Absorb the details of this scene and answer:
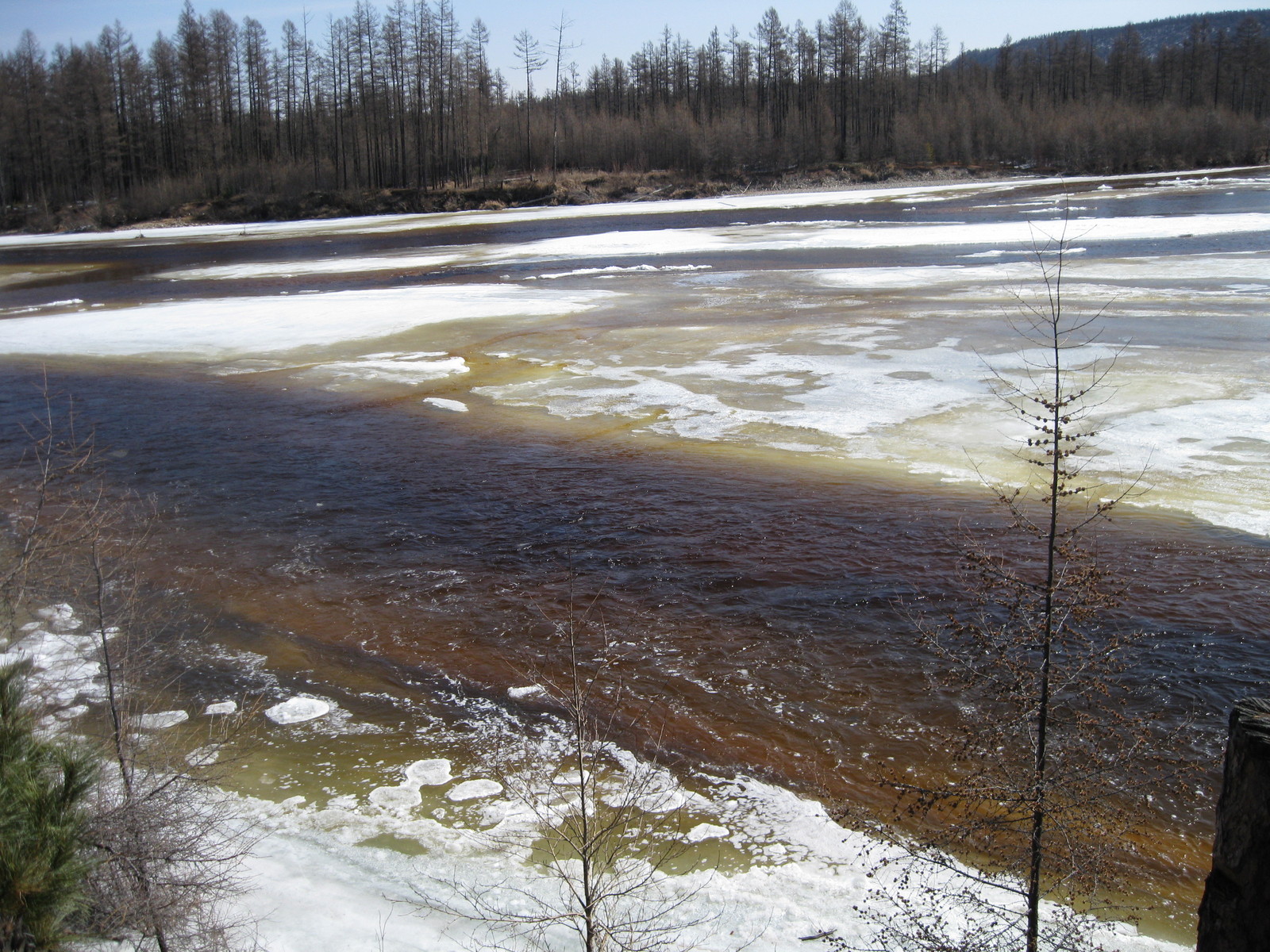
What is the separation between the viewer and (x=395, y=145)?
254 feet

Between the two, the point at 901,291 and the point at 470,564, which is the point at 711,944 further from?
the point at 901,291

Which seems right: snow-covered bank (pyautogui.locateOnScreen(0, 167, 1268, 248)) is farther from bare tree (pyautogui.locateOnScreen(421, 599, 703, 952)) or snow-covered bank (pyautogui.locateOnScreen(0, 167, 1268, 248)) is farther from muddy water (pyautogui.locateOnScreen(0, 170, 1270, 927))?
bare tree (pyautogui.locateOnScreen(421, 599, 703, 952))

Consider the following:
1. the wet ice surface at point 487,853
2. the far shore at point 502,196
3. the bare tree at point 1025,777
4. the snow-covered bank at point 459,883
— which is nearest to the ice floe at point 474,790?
the wet ice surface at point 487,853

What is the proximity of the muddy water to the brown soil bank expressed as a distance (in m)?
47.0

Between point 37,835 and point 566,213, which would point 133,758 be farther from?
point 566,213

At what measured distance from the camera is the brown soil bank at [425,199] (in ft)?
213

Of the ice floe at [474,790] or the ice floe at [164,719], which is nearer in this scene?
the ice floe at [474,790]

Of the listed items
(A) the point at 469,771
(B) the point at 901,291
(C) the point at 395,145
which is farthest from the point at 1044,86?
(A) the point at 469,771

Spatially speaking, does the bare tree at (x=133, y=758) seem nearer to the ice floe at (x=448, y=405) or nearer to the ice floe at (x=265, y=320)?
the ice floe at (x=448, y=405)

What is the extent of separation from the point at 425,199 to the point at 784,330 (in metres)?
55.1

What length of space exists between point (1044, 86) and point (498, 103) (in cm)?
6589

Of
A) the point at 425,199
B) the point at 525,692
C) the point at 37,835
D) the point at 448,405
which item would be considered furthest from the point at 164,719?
the point at 425,199

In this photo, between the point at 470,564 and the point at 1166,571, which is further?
the point at 470,564

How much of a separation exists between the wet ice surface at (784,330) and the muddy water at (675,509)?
0.36 ft
